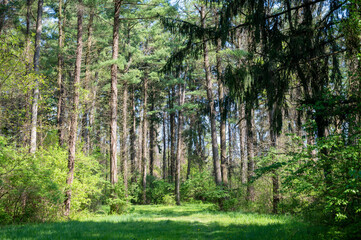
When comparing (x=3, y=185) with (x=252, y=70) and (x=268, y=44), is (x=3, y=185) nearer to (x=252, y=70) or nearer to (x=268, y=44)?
(x=252, y=70)

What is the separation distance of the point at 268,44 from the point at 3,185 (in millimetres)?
8810

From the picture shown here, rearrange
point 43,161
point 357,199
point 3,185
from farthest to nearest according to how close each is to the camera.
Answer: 1. point 43,161
2. point 3,185
3. point 357,199

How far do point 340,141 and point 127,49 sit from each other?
62.9 ft

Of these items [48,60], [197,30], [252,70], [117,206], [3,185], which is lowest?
[117,206]

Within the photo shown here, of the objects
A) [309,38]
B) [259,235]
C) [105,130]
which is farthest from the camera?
[105,130]

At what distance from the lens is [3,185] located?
8.41m

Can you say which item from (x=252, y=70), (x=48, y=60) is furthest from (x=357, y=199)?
(x=48, y=60)

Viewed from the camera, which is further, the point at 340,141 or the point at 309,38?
the point at 309,38

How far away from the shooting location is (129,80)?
21.5 metres

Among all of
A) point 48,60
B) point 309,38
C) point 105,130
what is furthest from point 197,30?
point 105,130

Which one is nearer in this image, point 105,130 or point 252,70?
point 252,70

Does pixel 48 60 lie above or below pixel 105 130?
above

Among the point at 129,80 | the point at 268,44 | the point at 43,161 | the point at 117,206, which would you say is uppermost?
the point at 129,80

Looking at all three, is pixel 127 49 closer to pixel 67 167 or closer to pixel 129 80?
pixel 129 80
